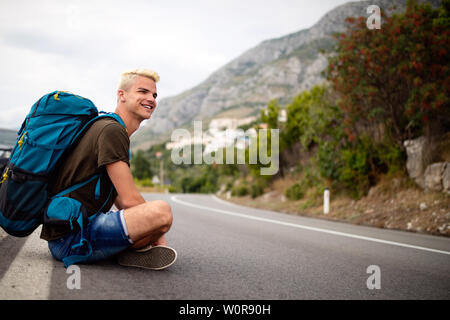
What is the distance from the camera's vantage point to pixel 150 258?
3.31 m

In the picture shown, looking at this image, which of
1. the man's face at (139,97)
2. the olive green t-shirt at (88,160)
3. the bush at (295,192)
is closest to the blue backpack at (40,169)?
the olive green t-shirt at (88,160)

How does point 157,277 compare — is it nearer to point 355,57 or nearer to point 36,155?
point 36,155

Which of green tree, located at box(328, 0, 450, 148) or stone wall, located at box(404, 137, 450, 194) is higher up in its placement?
green tree, located at box(328, 0, 450, 148)

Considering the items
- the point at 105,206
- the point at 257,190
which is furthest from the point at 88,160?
the point at 257,190

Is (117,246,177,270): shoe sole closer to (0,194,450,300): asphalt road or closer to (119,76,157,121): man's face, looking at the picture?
(0,194,450,300): asphalt road

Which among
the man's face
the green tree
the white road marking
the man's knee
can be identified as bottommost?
the white road marking

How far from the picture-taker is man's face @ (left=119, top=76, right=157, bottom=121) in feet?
11.4

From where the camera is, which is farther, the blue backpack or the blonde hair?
the blonde hair

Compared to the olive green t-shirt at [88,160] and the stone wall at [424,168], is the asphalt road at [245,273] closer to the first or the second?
the olive green t-shirt at [88,160]

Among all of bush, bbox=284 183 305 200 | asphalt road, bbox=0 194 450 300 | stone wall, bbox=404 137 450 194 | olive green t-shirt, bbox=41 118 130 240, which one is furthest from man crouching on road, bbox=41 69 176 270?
bush, bbox=284 183 305 200

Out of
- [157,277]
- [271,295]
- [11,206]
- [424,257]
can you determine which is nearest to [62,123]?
[11,206]

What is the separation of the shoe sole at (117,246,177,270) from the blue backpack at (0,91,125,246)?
0.46 m

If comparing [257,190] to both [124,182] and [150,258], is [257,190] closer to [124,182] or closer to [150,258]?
[150,258]

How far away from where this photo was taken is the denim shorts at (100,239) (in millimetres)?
3061
